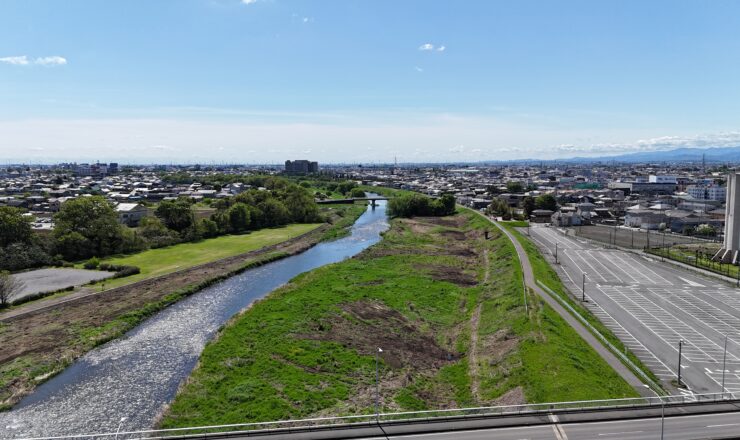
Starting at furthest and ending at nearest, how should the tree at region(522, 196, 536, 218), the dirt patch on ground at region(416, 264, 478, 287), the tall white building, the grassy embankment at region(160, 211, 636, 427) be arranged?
the tall white building < the tree at region(522, 196, 536, 218) < the dirt patch on ground at region(416, 264, 478, 287) < the grassy embankment at region(160, 211, 636, 427)

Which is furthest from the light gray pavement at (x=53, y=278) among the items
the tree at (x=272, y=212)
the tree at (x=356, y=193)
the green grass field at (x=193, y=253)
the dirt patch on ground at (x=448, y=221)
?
the tree at (x=356, y=193)

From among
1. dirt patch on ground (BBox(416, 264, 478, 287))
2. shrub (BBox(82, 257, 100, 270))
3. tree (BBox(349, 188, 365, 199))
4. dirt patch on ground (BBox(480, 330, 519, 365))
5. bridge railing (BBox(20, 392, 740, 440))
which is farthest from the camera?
tree (BBox(349, 188, 365, 199))

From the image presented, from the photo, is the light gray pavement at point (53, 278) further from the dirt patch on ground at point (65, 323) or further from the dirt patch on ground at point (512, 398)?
the dirt patch on ground at point (512, 398)

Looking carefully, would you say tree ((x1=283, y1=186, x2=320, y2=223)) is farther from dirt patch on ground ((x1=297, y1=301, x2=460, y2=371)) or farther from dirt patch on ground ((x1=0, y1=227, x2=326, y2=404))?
dirt patch on ground ((x1=297, y1=301, x2=460, y2=371))

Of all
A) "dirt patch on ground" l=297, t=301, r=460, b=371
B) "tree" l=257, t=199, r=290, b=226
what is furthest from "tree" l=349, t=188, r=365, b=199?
"dirt patch on ground" l=297, t=301, r=460, b=371

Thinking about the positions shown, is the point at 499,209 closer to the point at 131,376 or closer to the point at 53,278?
the point at 53,278

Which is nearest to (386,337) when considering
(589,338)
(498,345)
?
(498,345)

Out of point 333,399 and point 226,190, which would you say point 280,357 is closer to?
point 333,399
